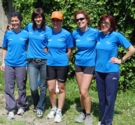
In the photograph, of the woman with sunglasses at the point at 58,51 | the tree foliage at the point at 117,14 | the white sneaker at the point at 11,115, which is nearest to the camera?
the woman with sunglasses at the point at 58,51

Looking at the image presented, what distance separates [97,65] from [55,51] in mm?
784

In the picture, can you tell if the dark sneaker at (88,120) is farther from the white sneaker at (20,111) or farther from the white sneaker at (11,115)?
the white sneaker at (11,115)

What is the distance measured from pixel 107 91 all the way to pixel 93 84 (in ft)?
8.04

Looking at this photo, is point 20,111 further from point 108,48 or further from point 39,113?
point 108,48

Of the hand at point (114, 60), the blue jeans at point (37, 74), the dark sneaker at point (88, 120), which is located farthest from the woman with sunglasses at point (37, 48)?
the hand at point (114, 60)

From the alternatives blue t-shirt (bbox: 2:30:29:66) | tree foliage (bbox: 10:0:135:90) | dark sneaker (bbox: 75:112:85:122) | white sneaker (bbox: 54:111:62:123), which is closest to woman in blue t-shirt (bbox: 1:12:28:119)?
blue t-shirt (bbox: 2:30:29:66)

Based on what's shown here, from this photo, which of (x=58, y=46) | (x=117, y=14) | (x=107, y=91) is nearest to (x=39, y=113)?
(x=58, y=46)

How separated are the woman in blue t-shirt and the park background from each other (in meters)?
0.45

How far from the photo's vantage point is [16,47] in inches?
209

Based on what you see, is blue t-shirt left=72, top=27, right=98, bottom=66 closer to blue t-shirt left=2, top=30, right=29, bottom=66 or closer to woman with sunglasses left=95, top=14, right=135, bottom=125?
woman with sunglasses left=95, top=14, right=135, bottom=125

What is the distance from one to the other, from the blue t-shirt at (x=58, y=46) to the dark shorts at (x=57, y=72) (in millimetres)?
70

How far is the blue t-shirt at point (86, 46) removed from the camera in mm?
5027

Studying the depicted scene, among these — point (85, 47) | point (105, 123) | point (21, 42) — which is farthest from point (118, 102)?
point (21, 42)

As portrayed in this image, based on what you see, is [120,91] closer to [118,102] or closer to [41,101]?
[118,102]
